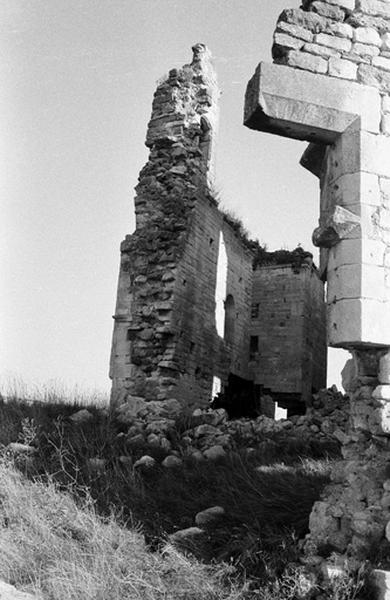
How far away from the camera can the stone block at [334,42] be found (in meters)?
5.41

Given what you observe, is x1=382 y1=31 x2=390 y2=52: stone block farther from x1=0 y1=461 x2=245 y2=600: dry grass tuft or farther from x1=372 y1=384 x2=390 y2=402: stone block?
x1=0 y1=461 x2=245 y2=600: dry grass tuft

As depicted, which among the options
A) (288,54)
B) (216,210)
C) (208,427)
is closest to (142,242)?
(216,210)

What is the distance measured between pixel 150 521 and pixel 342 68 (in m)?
4.18

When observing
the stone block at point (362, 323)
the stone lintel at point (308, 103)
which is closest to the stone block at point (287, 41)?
the stone lintel at point (308, 103)

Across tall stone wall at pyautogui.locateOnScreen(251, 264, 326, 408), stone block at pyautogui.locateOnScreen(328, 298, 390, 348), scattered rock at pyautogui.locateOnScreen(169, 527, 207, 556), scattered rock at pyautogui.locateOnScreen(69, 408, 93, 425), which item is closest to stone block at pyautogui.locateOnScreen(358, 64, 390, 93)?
stone block at pyautogui.locateOnScreen(328, 298, 390, 348)

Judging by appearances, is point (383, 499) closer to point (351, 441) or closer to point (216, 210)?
point (351, 441)

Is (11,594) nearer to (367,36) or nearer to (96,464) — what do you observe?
(96,464)

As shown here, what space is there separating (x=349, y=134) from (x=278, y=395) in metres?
10.9

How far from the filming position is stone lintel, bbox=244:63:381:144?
5203 mm

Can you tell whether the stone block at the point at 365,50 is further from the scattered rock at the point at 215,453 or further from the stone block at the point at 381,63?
the scattered rock at the point at 215,453

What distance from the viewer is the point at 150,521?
550 cm

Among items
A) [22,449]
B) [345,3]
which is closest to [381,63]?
[345,3]

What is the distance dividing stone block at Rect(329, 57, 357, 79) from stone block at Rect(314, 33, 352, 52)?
108 mm

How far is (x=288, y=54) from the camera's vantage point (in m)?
5.34
